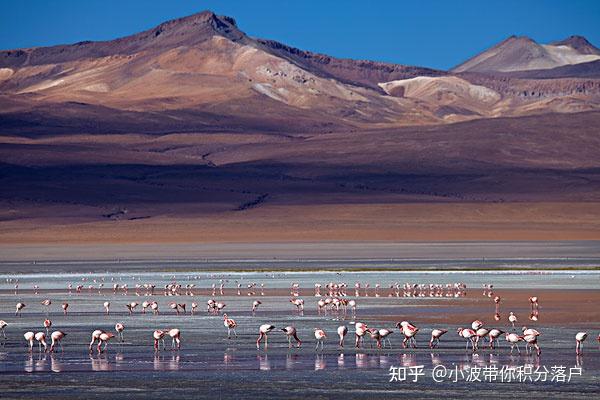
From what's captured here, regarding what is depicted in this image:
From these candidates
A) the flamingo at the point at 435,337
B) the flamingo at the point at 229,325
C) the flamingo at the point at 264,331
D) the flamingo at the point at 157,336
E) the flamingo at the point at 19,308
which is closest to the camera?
the flamingo at the point at 435,337

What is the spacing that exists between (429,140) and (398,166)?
14471mm

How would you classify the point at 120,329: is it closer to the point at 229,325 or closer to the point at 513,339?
the point at 229,325

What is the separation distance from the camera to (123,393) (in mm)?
18578

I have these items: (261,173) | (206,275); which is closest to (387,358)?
(206,275)

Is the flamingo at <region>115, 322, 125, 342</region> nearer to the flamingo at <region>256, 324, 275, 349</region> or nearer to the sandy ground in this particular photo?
the flamingo at <region>256, 324, 275, 349</region>

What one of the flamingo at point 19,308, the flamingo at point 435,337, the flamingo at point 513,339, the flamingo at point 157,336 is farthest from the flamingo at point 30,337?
the flamingo at point 513,339

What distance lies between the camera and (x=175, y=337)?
2348cm

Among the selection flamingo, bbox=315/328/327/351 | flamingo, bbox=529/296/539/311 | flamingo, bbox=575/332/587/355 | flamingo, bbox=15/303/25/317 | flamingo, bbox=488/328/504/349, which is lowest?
flamingo, bbox=575/332/587/355

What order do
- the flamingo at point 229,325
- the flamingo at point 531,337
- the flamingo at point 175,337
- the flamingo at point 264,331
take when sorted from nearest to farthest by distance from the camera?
the flamingo at point 531,337 < the flamingo at point 175,337 < the flamingo at point 264,331 < the flamingo at point 229,325

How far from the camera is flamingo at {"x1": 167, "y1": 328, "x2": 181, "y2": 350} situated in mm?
23312

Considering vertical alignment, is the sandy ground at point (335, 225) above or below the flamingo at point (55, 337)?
above

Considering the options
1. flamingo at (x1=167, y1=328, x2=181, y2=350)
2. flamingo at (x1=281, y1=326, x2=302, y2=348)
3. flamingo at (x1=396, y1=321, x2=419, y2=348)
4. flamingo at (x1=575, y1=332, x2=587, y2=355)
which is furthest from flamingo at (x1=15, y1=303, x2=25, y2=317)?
flamingo at (x1=575, y1=332, x2=587, y2=355)

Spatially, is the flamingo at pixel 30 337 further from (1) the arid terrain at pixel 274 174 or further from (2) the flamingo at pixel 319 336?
(1) the arid terrain at pixel 274 174

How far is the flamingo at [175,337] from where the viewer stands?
76.5ft
